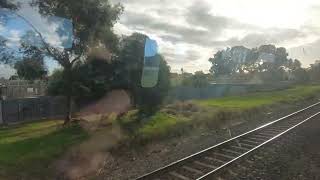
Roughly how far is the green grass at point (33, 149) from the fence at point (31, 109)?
575cm

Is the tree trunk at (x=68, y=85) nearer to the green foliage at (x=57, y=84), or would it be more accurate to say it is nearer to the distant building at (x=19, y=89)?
the green foliage at (x=57, y=84)

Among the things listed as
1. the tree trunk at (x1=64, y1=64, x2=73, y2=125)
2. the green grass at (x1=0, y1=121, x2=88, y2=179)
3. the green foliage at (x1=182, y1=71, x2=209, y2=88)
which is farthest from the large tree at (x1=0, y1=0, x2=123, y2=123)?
the green foliage at (x1=182, y1=71, x2=209, y2=88)

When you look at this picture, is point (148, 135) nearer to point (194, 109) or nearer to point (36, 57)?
point (36, 57)

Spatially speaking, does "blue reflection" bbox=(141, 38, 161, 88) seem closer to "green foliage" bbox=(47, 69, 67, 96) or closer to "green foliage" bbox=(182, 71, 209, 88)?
"green foliage" bbox=(47, 69, 67, 96)

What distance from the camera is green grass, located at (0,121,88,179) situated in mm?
13086

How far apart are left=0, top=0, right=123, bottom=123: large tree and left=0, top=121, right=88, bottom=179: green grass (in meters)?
3.61

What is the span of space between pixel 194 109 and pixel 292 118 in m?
6.83

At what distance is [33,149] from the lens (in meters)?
15.8

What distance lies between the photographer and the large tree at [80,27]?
22.0m

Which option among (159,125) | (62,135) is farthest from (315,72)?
(62,135)

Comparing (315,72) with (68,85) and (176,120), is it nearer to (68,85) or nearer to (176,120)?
(176,120)

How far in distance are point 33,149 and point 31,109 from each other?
13.7 m

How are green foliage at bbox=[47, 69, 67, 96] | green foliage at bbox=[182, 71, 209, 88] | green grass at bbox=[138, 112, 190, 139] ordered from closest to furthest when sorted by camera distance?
1. green grass at bbox=[138, 112, 190, 139]
2. green foliage at bbox=[47, 69, 67, 96]
3. green foliage at bbox=[182, 71, 209, 88]

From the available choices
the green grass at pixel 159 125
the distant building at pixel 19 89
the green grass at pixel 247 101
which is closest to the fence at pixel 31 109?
the distant building at pixel 19 89
